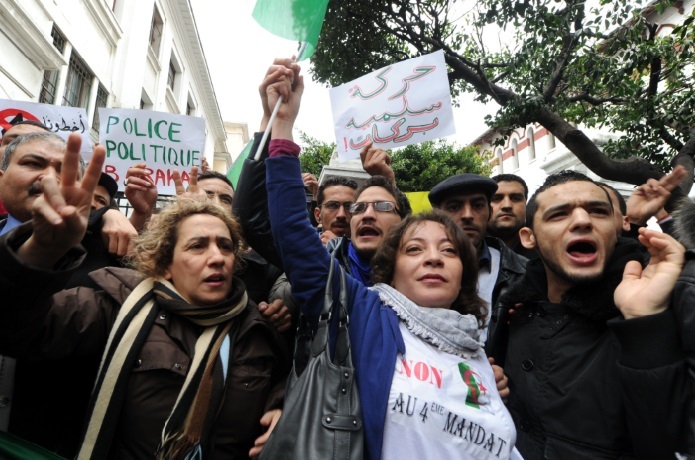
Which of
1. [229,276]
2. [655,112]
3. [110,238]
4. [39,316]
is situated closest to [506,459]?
[229,276]

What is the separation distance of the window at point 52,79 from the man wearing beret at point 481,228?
8.54 metres

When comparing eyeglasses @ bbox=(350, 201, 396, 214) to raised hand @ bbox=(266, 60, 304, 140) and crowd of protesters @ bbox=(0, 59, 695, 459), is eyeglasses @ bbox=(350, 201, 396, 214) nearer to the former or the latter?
crowd of protesters @ bbox=(0, 59, 695, 459)

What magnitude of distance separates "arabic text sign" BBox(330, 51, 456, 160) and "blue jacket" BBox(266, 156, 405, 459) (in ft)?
5.94

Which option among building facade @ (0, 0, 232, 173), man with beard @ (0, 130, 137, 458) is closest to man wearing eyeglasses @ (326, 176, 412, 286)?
man with beard @ (0, 130, 137, 458)

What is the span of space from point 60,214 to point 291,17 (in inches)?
58.2

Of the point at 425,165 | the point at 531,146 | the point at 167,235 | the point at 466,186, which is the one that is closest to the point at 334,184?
the point at 466,186

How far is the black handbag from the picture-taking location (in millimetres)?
1245

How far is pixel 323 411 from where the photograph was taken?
1.29 metres

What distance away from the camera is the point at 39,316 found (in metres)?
1.30

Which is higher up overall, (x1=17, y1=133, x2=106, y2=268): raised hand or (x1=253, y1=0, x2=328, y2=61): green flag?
(x1=253, y1=0, x2=328, y2=61): green flag

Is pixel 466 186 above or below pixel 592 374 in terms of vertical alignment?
above

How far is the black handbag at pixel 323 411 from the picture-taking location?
1.25 meters

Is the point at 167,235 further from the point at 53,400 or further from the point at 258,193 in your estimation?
the point at 53,400

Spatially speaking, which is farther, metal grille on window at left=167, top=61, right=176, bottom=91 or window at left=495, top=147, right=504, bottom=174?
window at left=495, top=147, right=504, bottom=174
